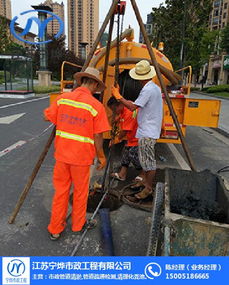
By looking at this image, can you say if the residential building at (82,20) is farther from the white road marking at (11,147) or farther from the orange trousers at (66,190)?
the orange trousers at (66,190)

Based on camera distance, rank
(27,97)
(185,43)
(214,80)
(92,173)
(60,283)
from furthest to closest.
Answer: (214,80)
(185,43)
(27,97)
(92,173)
(60,283)

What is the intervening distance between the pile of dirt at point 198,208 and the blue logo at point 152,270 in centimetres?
84

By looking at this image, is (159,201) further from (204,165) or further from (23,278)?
(204,165)

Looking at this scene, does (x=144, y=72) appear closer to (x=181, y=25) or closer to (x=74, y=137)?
(x=74, y=137)

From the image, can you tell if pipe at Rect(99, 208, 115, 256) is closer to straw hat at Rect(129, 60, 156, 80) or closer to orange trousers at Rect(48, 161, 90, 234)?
orange trousers at Rect(48, 161, 90, 234)

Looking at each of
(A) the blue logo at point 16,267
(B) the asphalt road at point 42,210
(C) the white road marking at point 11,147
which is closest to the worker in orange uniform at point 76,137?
(B) the asphalt road at point 42,210

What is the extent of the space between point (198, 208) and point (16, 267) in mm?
1758

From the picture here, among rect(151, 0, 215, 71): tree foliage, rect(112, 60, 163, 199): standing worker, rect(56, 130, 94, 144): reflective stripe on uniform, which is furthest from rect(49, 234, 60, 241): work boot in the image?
rect(151, 0, 215, 71): tree foliage

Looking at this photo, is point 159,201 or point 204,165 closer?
point 159,201

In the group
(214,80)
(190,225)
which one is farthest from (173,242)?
(214,80)

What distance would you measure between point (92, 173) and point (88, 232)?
1.71 m

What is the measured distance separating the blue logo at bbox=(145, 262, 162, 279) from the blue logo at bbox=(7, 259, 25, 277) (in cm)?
87

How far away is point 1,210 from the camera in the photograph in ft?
10.4

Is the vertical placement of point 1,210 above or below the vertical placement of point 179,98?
below
